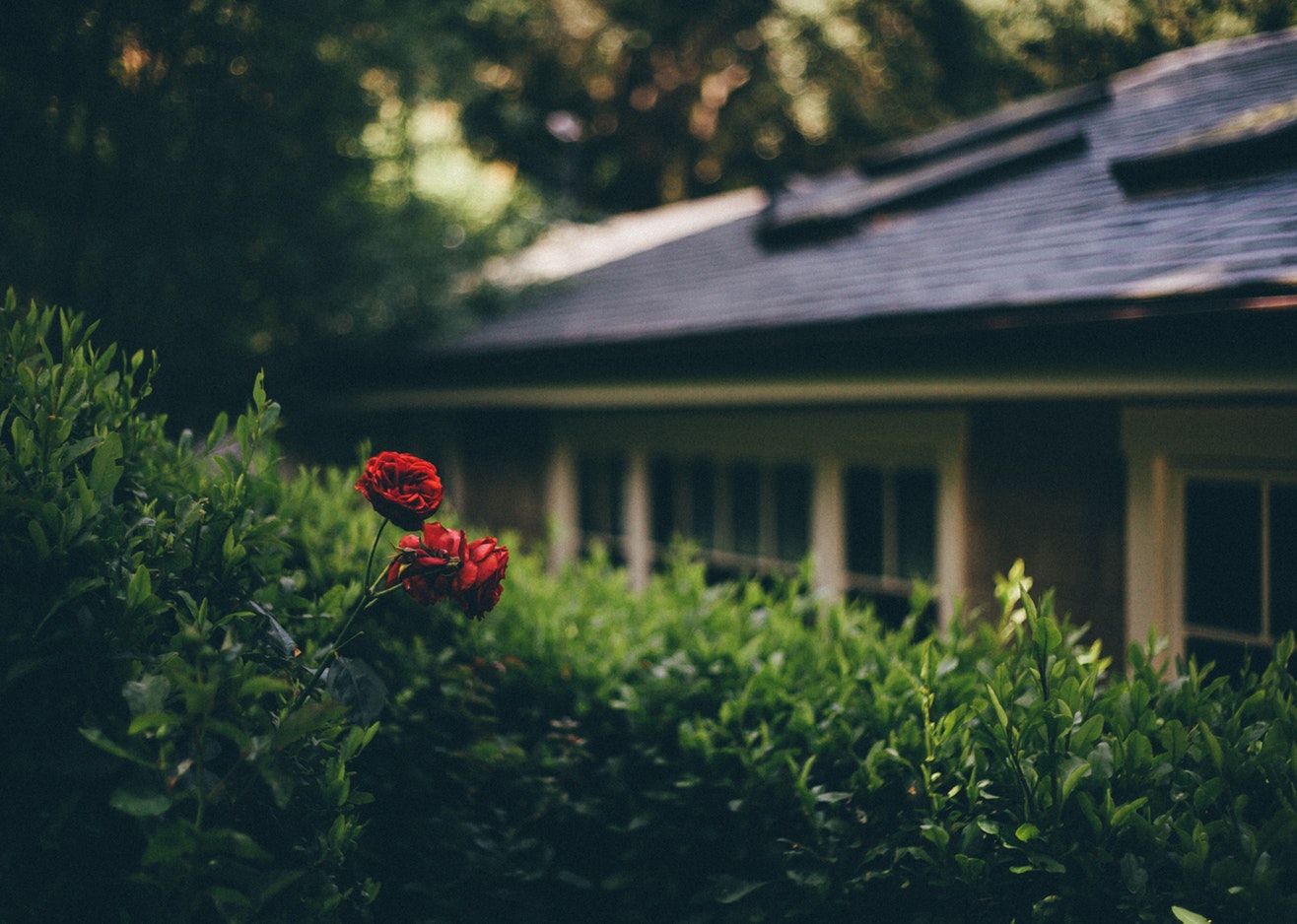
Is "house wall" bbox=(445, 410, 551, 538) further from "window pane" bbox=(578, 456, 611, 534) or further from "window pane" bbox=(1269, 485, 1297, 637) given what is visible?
"window pane" bbox=(1269, 485, 1297, 637)

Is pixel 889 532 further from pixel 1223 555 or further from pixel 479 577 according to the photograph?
pixel 479 577

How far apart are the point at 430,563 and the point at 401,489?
0.57 ft

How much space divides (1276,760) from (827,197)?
6.45m

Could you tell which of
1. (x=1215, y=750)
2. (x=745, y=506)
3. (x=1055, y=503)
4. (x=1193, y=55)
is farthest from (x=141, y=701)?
(x=1193, y=55)

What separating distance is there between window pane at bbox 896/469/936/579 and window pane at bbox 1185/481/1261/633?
1.21 meters

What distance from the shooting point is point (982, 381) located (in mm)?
3861

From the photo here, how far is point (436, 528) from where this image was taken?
1839 millimetres

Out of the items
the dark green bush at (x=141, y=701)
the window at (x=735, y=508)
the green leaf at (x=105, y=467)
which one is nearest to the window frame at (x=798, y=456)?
the window at (x=735, y=508)

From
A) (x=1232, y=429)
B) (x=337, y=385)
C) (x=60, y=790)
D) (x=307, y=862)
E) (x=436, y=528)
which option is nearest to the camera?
(x=60, y=790)

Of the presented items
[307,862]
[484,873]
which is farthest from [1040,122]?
[307,862]

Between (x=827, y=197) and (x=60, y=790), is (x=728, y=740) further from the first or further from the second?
(x=827, y=197)

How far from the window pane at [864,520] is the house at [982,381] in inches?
0.5

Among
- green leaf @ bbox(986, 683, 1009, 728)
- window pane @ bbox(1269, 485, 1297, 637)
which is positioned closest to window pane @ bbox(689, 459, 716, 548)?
window pane @ bbox(1269, 485, 1297, 637)

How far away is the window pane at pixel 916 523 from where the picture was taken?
460 cm
